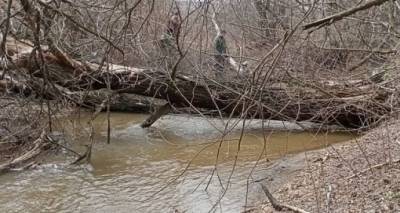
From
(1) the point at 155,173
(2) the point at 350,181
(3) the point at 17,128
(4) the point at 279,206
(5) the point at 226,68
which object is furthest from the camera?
(5) the point at 226,68

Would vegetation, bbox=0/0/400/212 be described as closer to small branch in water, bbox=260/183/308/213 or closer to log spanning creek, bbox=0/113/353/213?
log spanning creek, bbox=0/113/353/213

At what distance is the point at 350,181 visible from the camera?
619 cm

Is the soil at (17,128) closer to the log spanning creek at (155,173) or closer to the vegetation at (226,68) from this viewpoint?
the vegetation at (226,68)

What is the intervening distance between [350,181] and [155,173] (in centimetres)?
283

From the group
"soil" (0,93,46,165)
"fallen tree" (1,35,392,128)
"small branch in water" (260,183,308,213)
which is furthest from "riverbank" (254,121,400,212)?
"soil" (0,93,46,165)

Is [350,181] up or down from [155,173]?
up

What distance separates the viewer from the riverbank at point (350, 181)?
17.9 feet

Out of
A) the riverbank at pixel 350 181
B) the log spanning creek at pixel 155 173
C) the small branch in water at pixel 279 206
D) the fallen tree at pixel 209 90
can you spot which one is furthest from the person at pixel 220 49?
the small branch in water at pixel 279 206

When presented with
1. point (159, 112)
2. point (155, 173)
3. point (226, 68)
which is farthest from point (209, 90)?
point (159, 112)

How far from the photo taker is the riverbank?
5.45m

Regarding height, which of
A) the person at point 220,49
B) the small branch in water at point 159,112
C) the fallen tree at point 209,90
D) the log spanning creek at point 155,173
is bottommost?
the log spanning creek at point 155,173

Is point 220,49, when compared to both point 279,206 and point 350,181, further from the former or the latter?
point 279,206

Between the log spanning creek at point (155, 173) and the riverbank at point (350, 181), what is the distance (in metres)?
0.36

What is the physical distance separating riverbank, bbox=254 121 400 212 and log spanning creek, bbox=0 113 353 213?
14.2 inches
